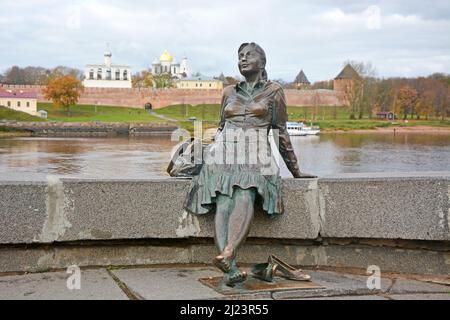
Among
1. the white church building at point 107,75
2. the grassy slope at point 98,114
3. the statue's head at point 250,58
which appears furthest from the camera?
the white church building at point 107,75

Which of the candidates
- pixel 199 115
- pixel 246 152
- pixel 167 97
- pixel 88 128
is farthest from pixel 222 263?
pixel 167 97

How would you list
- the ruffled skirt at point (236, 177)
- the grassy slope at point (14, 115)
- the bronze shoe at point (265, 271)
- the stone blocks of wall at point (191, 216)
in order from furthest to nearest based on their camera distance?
the grassy slope at point (14, 115)
the stone blocks of wall at point (191, 216)
the ruffled skirt at point (236, 177)
the bronze shoe at point (265, 271)

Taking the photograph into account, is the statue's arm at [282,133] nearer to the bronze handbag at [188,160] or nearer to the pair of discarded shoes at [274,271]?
the bronze handbag at [188,160]

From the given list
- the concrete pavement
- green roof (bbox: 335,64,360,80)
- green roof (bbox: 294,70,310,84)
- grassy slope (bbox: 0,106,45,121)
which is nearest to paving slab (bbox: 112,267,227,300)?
the concrete pavement

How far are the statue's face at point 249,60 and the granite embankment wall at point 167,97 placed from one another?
11023 centimetres

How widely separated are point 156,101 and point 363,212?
113623 millimetres

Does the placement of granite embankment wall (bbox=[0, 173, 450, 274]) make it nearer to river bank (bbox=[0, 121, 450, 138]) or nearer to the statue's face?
the statue's face

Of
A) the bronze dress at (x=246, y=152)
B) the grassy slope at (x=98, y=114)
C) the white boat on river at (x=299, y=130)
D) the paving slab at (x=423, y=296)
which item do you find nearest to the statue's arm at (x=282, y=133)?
the bronze dress at (x=246, y=152)

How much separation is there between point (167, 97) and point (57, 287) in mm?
114377

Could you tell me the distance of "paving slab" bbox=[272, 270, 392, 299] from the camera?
4.54m

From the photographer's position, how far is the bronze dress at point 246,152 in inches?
198

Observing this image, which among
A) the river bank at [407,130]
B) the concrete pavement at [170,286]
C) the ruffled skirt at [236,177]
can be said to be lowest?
the river bank at [407,130]

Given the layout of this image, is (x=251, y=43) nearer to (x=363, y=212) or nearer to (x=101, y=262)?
(x=363, y=212)
